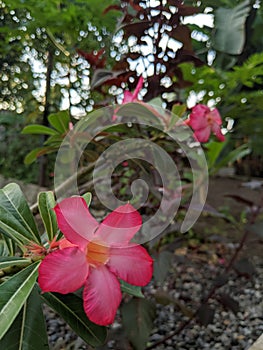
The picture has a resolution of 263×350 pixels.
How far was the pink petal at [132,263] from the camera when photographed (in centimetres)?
47

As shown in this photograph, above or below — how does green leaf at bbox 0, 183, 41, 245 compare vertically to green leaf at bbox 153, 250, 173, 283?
above

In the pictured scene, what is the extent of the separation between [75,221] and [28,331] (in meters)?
0.19

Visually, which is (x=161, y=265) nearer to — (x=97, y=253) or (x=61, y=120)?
(x=61, y=120)

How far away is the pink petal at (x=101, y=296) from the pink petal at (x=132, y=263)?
0.6 inches

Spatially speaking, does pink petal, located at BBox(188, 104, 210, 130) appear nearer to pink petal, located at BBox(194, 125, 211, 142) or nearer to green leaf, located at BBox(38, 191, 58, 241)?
pink petal, located at BBox(194, 125, 211, 142)

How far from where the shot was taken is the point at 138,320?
1.13 m

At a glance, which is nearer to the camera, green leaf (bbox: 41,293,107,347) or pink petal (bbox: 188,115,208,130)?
green leaf (bbox: 41,293,107,347)

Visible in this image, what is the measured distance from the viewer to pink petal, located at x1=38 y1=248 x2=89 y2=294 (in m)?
0.43

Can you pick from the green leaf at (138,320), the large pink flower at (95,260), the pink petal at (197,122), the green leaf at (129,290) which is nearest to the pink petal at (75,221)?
the large pink flower at (95,260)

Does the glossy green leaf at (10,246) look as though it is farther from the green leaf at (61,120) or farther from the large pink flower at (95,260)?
the green leaf at (61,120)

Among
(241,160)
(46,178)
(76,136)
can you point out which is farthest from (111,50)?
(241,160)

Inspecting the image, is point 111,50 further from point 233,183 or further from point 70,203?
point 233,183

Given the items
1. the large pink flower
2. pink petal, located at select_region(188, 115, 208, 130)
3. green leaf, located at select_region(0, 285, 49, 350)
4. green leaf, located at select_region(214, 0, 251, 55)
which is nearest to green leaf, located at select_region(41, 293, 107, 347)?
green leaf, located at select_region(0, 285, 49, 350)

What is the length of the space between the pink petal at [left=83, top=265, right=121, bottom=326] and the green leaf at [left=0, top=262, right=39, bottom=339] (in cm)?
7
